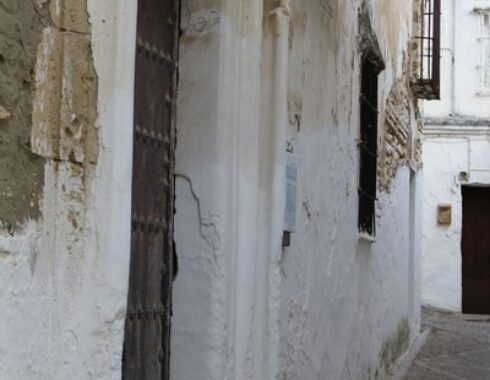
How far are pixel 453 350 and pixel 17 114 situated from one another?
1004 cm

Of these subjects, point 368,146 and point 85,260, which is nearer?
point 85,260

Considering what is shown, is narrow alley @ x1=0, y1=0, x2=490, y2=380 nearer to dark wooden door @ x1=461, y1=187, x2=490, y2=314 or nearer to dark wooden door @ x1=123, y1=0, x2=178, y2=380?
dark wooden door @ x1=123, y1=0, x2=178, y2=380

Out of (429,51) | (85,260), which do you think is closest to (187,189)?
(85,260)

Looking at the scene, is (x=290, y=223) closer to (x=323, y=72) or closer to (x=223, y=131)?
(x=223, y=131)

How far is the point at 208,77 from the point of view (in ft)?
11.9

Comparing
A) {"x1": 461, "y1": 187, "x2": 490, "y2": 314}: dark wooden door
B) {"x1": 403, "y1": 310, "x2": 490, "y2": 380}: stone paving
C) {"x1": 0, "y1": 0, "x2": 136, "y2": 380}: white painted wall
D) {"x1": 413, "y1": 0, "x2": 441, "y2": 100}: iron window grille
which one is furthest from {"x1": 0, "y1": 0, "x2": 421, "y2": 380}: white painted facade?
{"x1": 461, "y1": 187, "x2": 490, "y2": 314}: dark wooden door

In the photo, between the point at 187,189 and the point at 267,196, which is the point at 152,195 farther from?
the point at 267,196

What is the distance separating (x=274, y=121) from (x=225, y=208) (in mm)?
629

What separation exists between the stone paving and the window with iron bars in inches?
84.4

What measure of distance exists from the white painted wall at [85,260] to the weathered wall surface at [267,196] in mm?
1030

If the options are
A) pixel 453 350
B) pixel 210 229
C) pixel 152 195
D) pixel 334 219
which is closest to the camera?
pixel 152 195

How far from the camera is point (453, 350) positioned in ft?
37.6

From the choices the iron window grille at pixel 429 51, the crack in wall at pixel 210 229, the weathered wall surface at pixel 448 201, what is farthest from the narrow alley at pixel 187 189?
the weathered wall surface at pixel 448 201

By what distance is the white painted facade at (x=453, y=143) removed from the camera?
1603cm
